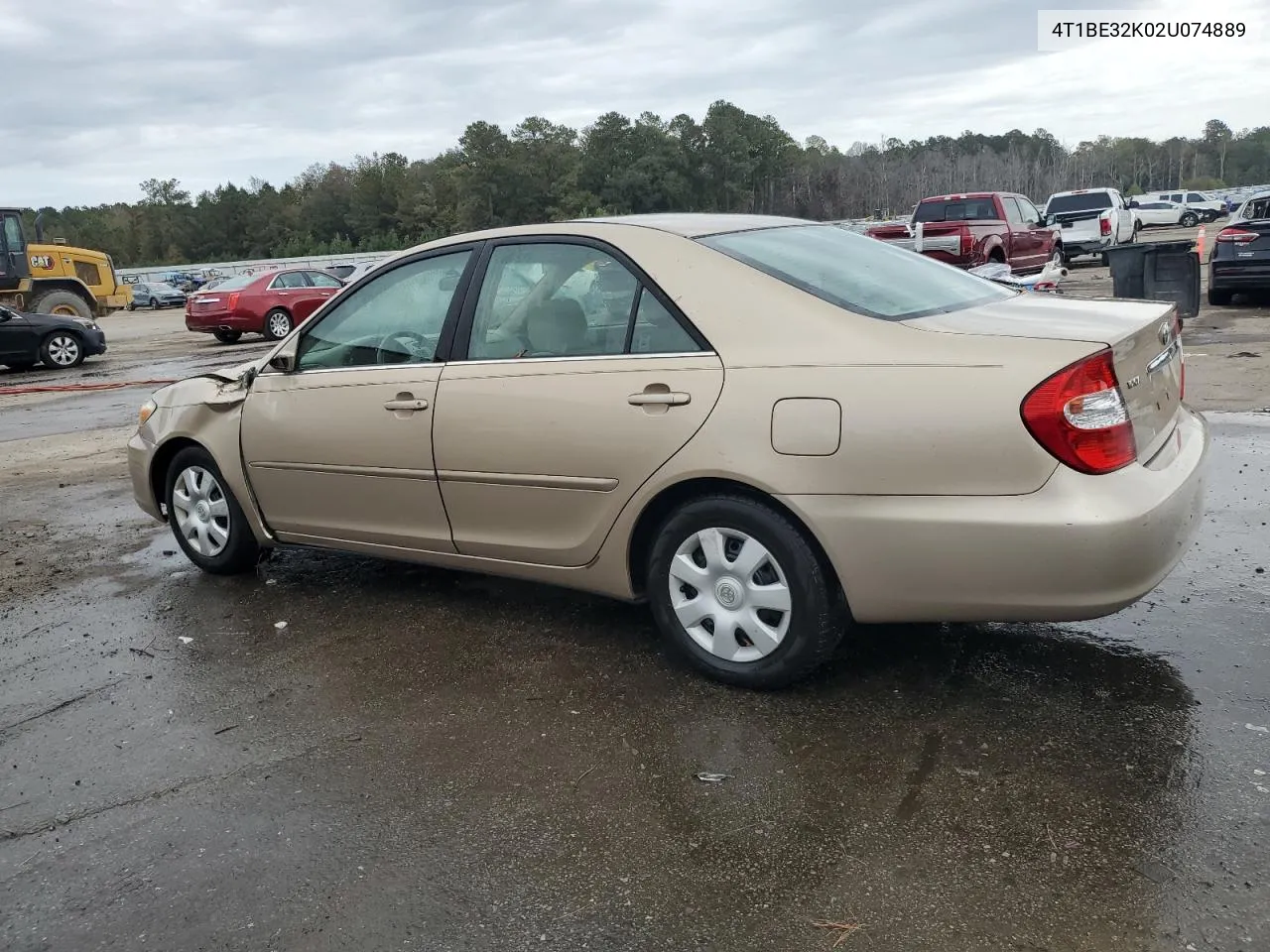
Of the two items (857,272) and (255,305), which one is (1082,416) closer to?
(857,272)

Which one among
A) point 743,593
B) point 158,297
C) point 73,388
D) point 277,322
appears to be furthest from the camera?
point 158,297

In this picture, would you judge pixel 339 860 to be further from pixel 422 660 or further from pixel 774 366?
pixel 774 366

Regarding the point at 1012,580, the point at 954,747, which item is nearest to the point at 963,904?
the point at 954,747

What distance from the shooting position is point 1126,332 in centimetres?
339

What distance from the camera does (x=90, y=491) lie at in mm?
7867

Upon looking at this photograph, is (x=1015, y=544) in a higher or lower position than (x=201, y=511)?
higher

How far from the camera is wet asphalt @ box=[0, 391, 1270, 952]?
8.45 ft

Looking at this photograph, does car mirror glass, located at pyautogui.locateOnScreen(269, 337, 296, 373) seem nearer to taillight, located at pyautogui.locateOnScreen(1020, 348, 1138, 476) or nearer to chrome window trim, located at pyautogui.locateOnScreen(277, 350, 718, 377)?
chrome window trim, located at pyautogui.locateOnScreen(277, 350, 718, 377)

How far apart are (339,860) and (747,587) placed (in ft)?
4.94

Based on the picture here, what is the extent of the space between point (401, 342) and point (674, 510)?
5.03 feet

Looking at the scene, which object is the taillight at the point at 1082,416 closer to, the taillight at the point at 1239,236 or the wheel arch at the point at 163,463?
the wheel arch at the point at 163,463

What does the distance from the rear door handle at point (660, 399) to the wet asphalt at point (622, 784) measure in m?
0.99

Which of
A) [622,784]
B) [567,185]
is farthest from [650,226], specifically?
[567,185]

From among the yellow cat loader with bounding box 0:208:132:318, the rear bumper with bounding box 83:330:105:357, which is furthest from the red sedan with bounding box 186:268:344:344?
the yellow cat loader with bounding box 0:208:132:318
